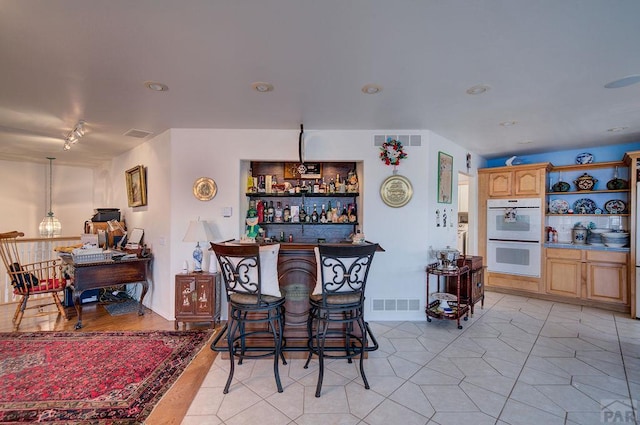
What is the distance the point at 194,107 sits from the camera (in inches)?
120

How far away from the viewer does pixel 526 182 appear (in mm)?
4828

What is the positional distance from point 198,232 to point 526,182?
207 inches

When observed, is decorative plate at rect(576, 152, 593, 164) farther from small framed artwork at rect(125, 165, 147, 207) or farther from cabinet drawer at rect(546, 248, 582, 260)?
small framed artwork at rect(125, 165, 147, 207)

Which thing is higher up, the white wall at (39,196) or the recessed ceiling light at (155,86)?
the recessed ceiling light at (155,86)

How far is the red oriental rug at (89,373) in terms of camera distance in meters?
2.01

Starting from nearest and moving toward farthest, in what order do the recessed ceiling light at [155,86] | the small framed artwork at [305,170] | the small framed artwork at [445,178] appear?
the recessed ceiling light at [155,86] < the small framed artwork at [445,178] < the small framed artwork at [305,170]

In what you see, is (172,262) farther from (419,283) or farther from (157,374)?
(419,283)

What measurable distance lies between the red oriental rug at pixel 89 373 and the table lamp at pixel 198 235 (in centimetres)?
84

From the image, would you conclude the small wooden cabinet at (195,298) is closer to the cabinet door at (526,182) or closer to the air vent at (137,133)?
the air vent at (137,133)

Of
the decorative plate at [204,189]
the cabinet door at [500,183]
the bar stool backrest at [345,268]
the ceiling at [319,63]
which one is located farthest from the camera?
the cabinet door at [500,183]

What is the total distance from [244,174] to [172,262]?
1535 mm

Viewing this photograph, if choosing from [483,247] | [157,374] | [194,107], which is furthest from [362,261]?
[483,247]

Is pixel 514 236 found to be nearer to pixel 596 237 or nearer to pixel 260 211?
pixel 596 237

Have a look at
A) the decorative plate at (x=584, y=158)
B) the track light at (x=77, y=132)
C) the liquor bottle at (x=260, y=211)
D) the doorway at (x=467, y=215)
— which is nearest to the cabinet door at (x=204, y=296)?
the liquor bottle at (x=260, y=211)
